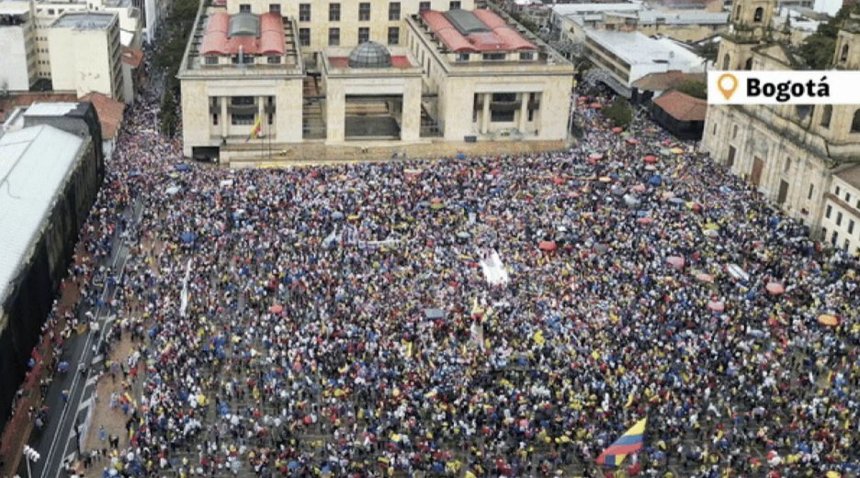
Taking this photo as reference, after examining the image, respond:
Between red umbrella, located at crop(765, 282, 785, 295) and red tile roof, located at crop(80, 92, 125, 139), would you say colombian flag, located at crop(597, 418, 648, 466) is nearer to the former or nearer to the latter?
red umbrella, located at crop(765, 282, 785, 295)

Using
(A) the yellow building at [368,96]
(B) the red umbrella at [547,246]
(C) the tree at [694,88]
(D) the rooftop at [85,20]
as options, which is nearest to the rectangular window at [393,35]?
(A) the yellow building at [368,96]

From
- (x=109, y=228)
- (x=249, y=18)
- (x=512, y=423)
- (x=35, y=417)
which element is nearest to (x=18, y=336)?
(x=35, y=417)

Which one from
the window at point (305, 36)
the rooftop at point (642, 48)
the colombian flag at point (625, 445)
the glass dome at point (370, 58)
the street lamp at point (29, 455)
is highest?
the glass dome at point (370, 58)

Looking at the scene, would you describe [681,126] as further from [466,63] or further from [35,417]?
[35,417]

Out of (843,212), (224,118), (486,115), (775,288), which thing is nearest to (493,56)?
(486,115)

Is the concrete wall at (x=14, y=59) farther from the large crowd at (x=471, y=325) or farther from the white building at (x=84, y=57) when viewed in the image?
the large crowd at (x=471, y=325)

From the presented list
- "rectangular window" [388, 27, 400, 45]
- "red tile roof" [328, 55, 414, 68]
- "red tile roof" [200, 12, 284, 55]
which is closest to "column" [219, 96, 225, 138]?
"red tile roof" [200, 12, 284, 55]
